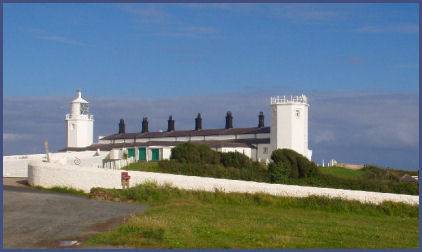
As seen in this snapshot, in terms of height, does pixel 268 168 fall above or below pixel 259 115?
below

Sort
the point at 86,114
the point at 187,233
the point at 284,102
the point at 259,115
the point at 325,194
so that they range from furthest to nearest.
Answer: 1. the point at 86,114
2. the point at 259,115
3. the point at 284,102
4. the point at 325,194
5. the point at 187,233

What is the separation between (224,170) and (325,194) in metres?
11.6

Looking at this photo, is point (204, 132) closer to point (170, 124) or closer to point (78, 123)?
point (170, 124)

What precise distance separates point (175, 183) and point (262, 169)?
12894 mm

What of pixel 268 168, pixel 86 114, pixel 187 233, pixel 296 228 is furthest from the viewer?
pixel 86 114

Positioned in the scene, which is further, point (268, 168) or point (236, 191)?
point (268, 168)

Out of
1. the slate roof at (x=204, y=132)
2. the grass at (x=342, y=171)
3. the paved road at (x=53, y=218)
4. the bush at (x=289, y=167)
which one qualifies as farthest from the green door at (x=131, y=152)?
the paved road at (x=53, y=218)

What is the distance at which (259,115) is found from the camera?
156 ft

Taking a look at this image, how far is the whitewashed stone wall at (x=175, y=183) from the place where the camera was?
20672mm

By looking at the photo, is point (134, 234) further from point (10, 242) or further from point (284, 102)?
point (284, 102)

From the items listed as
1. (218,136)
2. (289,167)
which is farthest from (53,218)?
(218,136)

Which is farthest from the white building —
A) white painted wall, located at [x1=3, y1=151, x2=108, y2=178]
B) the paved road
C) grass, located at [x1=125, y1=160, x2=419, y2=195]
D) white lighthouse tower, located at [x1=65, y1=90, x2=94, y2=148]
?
the paved road

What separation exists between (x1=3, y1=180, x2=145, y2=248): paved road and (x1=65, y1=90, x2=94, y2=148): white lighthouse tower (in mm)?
31827

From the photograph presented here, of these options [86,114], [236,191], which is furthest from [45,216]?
[86,114]
